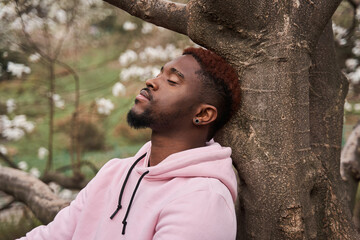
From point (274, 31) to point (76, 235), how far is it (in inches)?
52.4

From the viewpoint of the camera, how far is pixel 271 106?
1.74 m

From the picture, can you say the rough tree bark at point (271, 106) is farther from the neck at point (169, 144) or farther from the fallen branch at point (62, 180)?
the fallen branch at point (62, 180)

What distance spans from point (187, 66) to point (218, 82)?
16 cm

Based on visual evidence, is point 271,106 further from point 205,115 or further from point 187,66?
point 187,66

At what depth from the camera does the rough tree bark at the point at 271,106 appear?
171 centimetres

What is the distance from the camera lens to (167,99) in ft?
5.74

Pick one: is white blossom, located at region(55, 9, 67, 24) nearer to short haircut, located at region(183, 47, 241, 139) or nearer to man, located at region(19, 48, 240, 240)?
man, located at region(19, 48, 240, 240)

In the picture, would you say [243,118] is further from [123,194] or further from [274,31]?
[123,194]


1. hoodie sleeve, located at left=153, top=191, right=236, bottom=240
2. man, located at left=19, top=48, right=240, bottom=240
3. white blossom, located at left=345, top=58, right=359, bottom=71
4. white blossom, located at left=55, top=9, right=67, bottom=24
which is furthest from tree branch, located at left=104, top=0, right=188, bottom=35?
white blossom, located at left=345, top=58, right=359, bottom=71

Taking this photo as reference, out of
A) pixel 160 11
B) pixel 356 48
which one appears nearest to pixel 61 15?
pixel 160 11

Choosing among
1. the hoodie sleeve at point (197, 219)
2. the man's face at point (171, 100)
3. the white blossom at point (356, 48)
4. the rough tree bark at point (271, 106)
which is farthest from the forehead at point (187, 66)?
the white blossom at point (356, 48)

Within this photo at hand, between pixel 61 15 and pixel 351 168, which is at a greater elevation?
pixel 61 15

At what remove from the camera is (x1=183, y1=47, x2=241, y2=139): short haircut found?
1.76 m

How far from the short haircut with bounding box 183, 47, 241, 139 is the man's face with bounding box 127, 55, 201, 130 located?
0.03 metres
